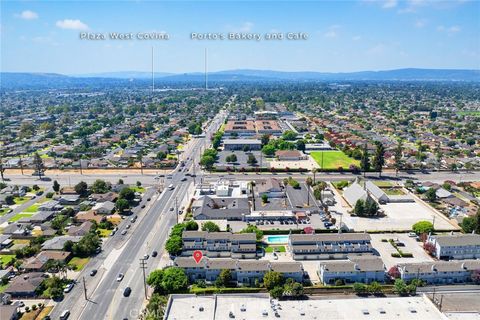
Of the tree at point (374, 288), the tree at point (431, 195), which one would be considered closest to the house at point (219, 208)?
the tree at point (374, 288)

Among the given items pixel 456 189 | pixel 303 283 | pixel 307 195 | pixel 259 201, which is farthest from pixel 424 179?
pixel 303 283

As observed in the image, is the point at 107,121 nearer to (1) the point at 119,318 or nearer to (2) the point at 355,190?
(2) the point at 355,190

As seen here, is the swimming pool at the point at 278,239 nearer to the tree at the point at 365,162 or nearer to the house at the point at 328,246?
the house at the point at 328,246

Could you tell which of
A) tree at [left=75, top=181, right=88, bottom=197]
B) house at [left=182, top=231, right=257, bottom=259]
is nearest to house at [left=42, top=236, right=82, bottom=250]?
house at [left=182, top=231, right=257, bottom=259]

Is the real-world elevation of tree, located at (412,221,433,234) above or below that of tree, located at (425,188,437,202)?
below

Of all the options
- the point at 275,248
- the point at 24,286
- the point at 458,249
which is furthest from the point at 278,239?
the point at 24,286

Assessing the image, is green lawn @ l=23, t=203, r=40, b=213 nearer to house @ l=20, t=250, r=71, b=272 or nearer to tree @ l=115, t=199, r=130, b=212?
tree @ l=115, t=199, r=130, b=212

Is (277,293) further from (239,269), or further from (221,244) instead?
Result: (221,244)
